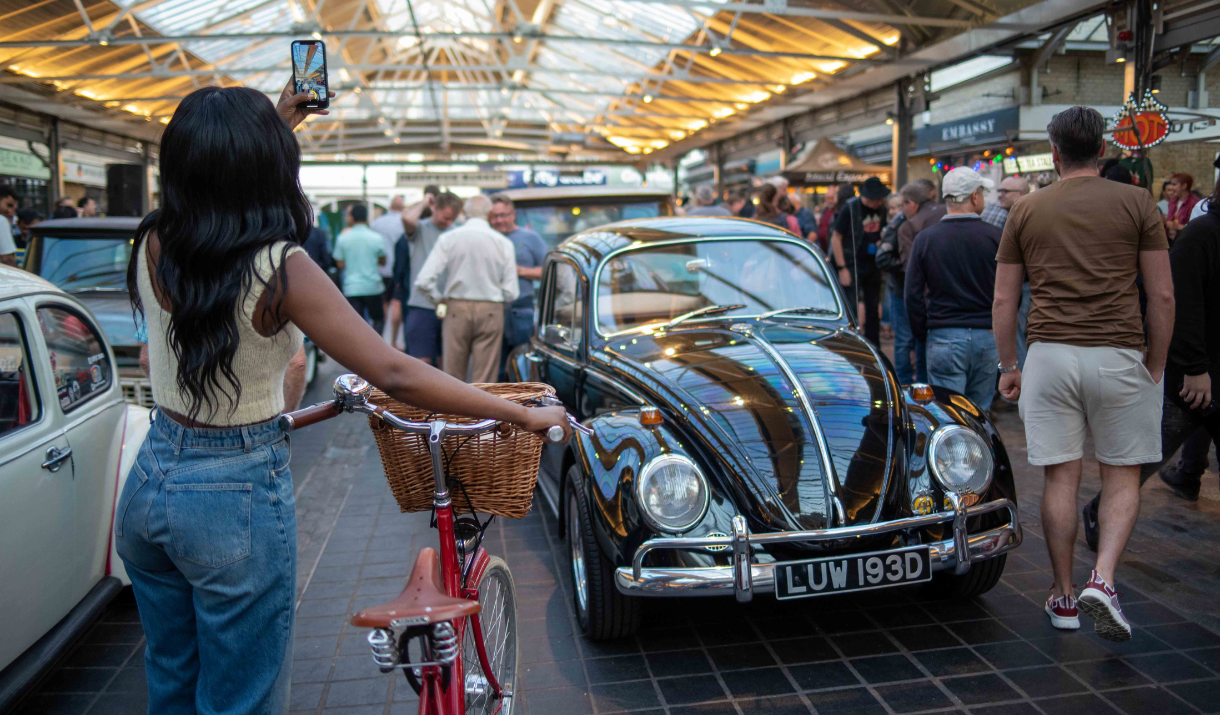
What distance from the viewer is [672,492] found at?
3.45 m

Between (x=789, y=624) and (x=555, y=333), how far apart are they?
7.38 ft

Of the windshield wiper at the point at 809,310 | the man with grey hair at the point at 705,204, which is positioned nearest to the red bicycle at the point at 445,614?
the windshield wiper at the point at 809,310

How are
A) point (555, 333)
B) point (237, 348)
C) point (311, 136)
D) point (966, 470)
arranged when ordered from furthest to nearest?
point (311, 136)
point (555, 333)
point (966, 470)
point (237, 348)

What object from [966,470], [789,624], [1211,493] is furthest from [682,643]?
[1211,493]

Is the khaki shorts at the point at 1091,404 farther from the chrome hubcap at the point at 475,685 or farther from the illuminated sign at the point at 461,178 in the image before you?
the illuminated sign at the point at 461,178

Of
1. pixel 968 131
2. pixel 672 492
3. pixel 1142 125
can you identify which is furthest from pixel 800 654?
pixel 968 131

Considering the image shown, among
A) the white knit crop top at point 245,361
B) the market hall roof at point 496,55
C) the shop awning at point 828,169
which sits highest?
the market hall roof at point 496,55

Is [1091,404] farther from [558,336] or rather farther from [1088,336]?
[558,336]

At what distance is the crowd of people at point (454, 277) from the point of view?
7.41 metres

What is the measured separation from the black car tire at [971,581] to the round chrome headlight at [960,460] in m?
0.43

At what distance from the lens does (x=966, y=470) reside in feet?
12.2

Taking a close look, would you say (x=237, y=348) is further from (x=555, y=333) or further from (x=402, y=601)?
(x=555, y=333)

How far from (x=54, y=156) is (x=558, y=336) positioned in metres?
19.3

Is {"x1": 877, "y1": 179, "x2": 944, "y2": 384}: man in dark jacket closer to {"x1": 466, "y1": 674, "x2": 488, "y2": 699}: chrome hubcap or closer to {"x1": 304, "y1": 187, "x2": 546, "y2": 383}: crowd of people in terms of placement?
{"x1": 304, "y1": 187, "x2": 546, "y2": 383}: crowd of people
